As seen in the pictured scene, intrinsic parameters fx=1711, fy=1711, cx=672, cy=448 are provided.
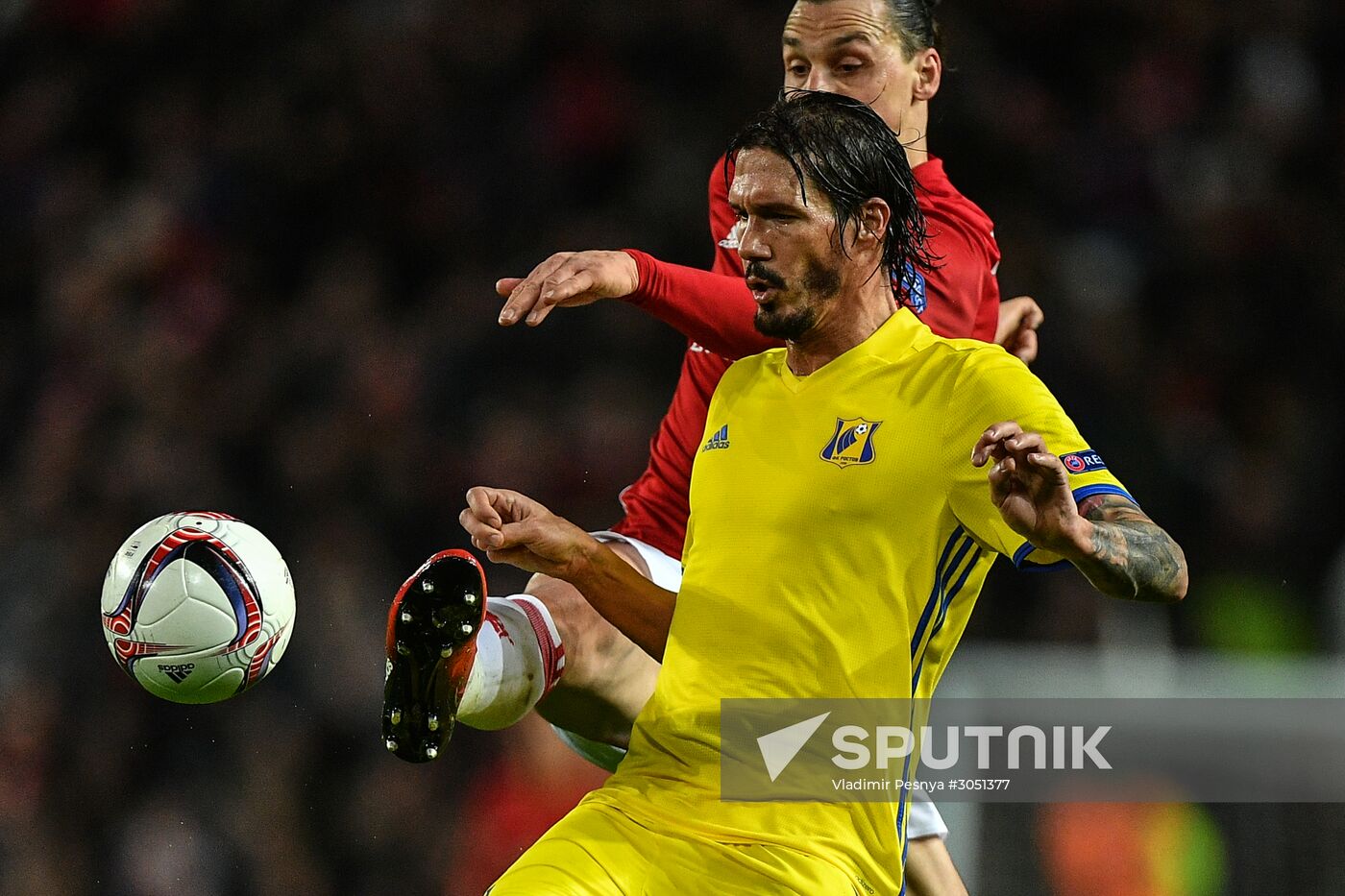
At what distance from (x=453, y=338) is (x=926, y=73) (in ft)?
11.8

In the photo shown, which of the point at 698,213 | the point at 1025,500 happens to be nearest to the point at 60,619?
the point at 698,213

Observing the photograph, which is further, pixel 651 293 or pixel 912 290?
pixel 912 290

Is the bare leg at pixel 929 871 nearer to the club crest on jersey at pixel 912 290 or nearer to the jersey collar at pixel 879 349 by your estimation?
→ the club crest on jersey at pixel 912 290

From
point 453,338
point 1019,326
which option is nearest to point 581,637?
point 1019,326

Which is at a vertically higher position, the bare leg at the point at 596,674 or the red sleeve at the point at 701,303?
the red sleeve at the point at 701,303

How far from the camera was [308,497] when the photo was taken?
664 centimetres

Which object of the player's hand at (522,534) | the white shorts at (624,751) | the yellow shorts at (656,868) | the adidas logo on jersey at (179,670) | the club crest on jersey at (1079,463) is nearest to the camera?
the club crest on jersey at (1079,463)

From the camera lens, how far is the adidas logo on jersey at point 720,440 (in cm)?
299

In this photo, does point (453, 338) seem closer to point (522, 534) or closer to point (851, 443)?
point (522, 534)

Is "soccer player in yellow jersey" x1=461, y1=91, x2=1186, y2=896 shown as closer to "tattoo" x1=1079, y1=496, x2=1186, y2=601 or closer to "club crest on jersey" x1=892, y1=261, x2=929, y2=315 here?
"tattoo" x1=1079, y1=496, x2=1186, y2=601

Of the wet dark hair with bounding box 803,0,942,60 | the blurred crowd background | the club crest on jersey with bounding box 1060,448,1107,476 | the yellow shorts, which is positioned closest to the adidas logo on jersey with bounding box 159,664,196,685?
the yellow shorts

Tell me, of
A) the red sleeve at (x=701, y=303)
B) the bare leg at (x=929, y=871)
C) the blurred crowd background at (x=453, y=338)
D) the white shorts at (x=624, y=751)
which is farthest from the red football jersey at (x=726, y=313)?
the blurred crowd background at (x=453, y=338)

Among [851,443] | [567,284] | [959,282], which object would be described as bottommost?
[851,443]

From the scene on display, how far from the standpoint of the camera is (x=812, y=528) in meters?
2.74
